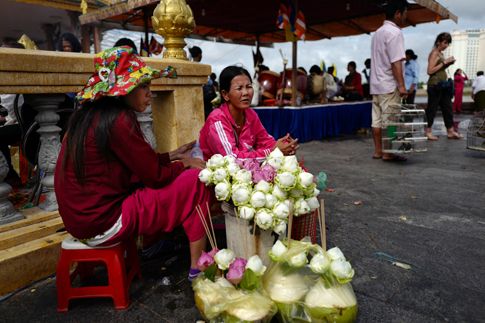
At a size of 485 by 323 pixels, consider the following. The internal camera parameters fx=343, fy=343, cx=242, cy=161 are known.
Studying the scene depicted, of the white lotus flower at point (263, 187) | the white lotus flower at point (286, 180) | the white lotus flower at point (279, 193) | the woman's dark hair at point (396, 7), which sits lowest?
the white lotus flower at point (279, 193)

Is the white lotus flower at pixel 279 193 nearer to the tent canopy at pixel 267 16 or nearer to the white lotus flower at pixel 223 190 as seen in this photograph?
the white lotus flower at pixel 223 190

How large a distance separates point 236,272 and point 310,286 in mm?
376

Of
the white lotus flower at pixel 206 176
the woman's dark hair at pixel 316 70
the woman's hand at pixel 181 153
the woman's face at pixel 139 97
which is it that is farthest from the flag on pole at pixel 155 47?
the white lotus flower at pixel 206 176

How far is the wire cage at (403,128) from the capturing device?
5156 millimetres

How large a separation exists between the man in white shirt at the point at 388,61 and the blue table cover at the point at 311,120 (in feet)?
8.00

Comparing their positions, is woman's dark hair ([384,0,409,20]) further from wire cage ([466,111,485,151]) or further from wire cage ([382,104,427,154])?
wire cage ([466,111,485,151])

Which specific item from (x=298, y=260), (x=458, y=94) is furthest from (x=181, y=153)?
(x=458, y=94)

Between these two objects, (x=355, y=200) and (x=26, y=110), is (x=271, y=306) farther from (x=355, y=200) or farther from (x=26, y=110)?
(x=26, y=110)

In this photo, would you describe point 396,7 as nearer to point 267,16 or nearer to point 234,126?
point 234,126

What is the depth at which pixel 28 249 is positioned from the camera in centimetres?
226

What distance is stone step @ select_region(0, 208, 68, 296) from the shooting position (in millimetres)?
2158

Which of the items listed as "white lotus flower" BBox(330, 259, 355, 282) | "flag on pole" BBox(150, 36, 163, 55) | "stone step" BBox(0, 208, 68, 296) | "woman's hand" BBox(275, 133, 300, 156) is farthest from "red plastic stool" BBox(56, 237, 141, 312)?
"flag on pole" BBox(150, 36, 163, 55)

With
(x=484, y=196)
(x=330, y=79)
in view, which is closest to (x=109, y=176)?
(x=484, y=196)

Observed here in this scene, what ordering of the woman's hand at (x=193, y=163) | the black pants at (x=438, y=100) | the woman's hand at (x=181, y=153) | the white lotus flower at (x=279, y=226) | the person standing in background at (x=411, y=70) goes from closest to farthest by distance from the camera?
the white lotus flower at (x=279, y=226)
the woman's hand at (x=193, y=163)
the woman's hand at (x=181, y=153)
the black pants at (x=438, y=100)
the person standing in background at (x=411, y=70)
